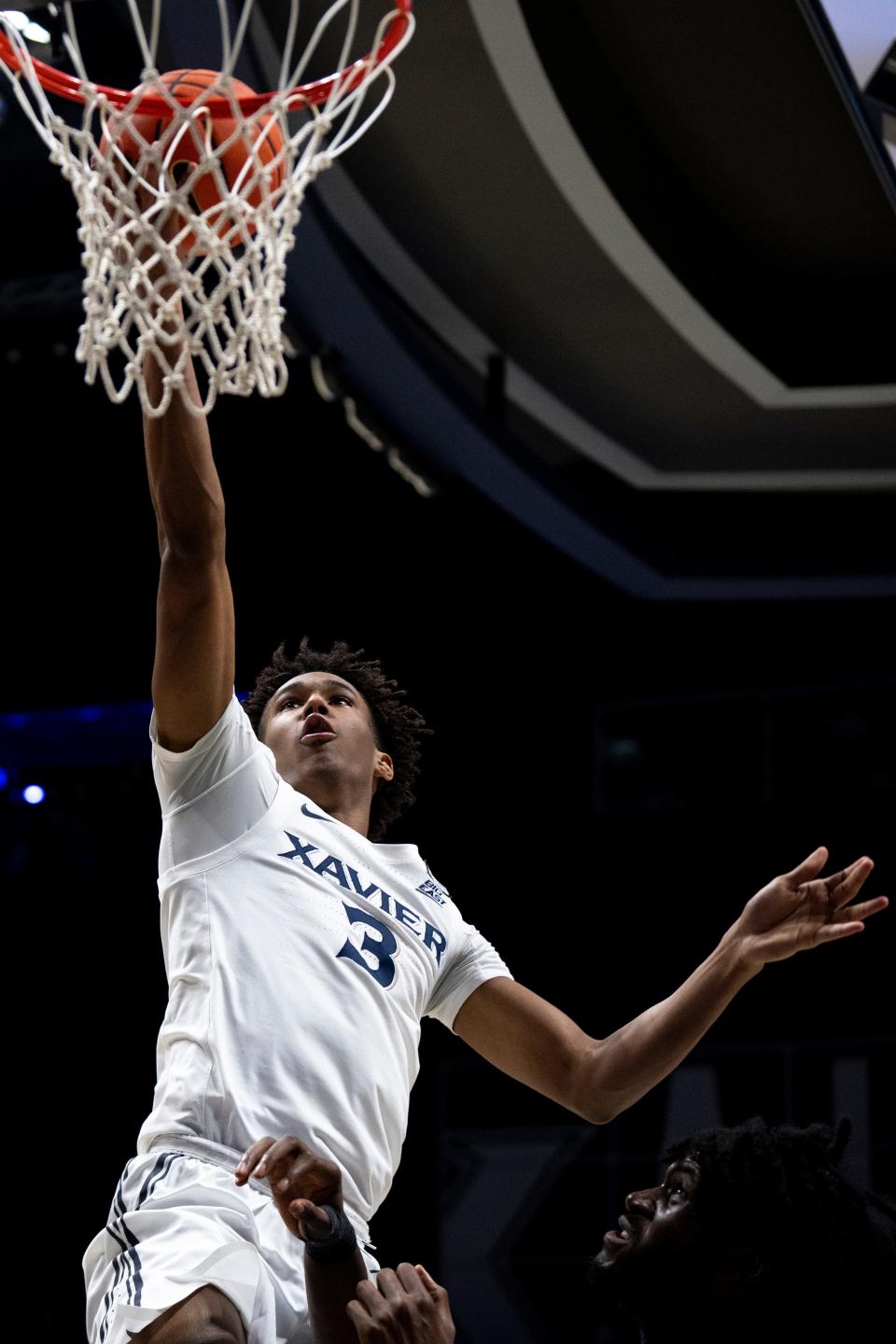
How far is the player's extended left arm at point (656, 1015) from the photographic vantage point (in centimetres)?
283

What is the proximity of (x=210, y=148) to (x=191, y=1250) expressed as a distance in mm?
1888

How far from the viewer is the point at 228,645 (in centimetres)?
271

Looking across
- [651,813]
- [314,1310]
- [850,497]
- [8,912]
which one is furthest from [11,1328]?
[314,1310]

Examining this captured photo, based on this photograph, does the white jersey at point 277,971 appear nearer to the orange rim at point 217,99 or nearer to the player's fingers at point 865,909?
the player's fingers at point 865,909

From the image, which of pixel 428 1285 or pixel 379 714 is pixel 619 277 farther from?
pixel 428 1285

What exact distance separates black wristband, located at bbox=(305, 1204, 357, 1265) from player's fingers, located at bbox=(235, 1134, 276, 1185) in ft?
0.40

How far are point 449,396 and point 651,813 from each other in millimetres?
3017

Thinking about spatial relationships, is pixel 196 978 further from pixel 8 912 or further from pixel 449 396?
pixel 8 912

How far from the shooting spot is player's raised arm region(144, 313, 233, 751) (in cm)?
263

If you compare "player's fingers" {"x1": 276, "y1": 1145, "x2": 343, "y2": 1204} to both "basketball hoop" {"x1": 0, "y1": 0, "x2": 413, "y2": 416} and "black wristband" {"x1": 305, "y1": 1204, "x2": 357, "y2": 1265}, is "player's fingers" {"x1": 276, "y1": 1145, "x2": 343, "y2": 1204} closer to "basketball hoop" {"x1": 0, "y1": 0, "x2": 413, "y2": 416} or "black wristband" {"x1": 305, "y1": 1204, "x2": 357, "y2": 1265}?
"black wristband" {"x1": 305, "y1": 1204, "x2": 357, "y2": 1265}

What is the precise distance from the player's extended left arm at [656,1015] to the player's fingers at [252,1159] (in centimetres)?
90

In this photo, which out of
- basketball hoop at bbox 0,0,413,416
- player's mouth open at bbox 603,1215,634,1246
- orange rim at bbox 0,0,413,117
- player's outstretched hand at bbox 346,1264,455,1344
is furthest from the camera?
orange rim at bbox 0,0,413,117

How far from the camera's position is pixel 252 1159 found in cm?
224

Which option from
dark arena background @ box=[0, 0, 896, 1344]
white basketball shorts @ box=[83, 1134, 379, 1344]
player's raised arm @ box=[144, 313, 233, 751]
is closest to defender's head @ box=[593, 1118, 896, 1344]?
white basketball shorts @ box=[83, 1134, 379, 1344]
